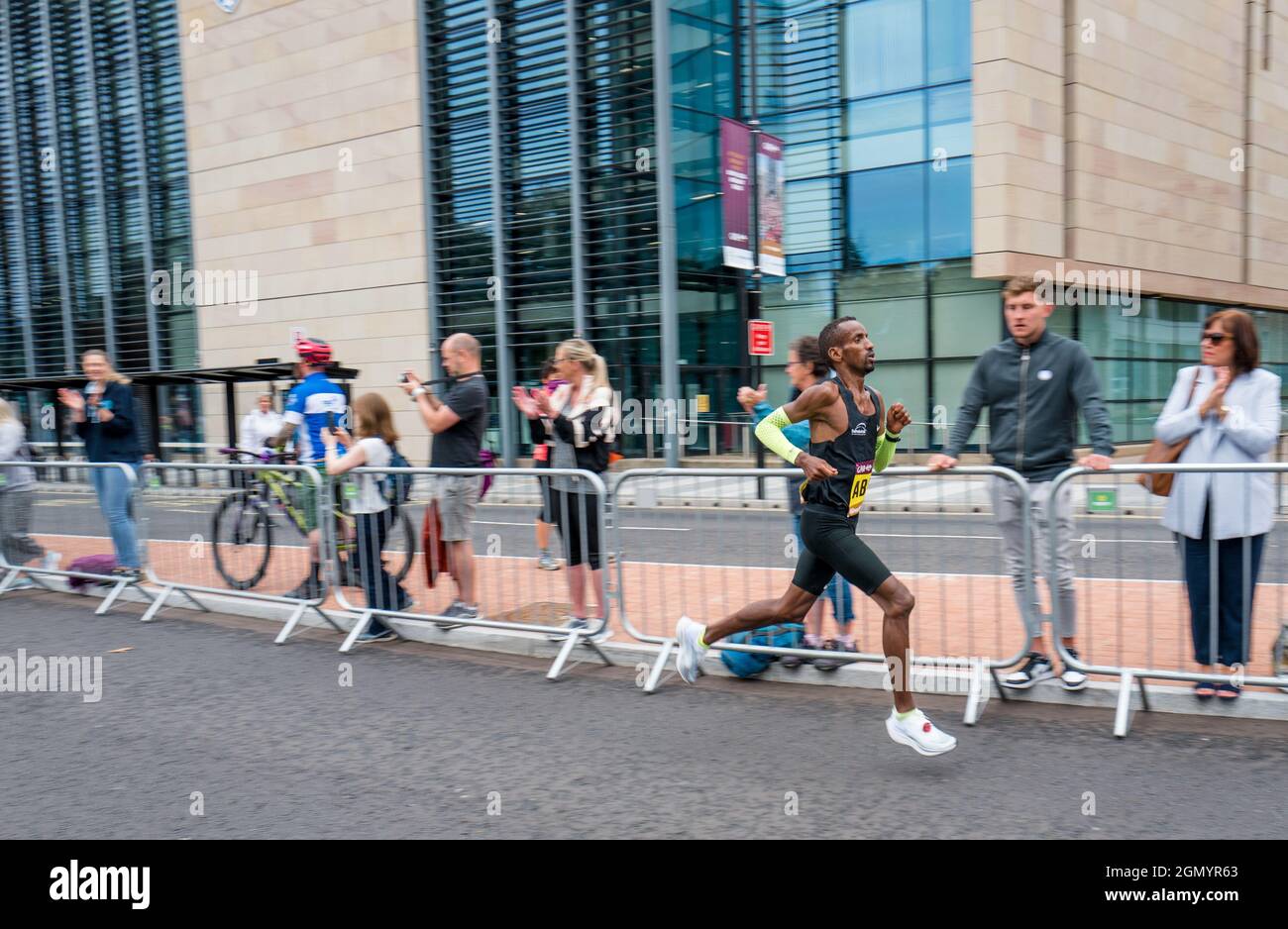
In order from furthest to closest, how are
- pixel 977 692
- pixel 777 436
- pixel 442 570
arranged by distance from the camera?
pixel 442 570 → pixel 977 692 → pixel 777 436

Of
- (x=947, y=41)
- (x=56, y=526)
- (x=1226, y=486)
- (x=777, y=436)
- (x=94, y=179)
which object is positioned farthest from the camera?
(x=94, y=179)

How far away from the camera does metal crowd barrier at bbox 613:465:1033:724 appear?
5.53 metres

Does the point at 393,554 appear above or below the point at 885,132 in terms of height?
below

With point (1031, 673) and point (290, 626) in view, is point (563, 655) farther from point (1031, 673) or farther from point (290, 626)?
point (1031, 673)

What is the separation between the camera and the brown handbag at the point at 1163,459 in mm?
5121

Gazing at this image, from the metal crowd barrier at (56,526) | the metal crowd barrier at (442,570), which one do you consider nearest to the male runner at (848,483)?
the metal crowd barrier at (442,570)

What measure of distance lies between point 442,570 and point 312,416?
1.79 metres

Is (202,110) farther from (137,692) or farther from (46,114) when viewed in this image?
(137,692)

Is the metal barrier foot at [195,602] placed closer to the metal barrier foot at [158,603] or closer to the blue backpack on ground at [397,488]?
the metal barrier foot at [158,603]

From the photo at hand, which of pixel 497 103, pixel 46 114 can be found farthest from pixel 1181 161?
pixel 46 114

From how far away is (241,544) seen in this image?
8430 mm

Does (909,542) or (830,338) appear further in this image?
(909,542)

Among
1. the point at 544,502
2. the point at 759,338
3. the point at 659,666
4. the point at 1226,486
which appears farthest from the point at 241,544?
the point at 759,338

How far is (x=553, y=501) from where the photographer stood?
6.75 m
